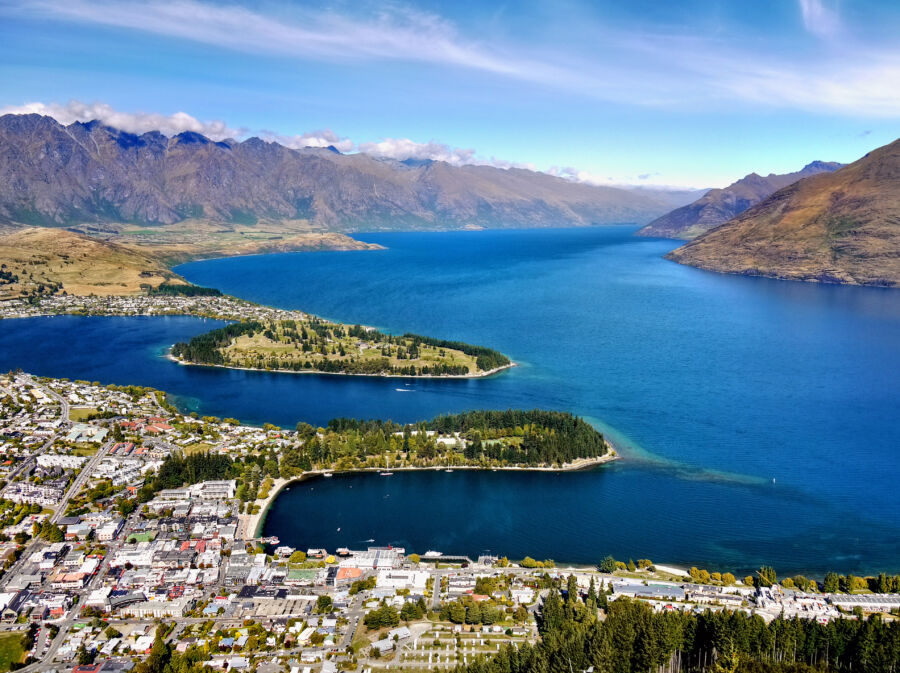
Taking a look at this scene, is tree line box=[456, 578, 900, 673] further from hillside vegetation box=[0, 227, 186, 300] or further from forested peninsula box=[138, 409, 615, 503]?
hillside vegetation box=[0, 227, 186, 300]

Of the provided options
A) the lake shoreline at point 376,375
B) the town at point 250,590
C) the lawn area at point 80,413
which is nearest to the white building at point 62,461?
the town at point 250,590

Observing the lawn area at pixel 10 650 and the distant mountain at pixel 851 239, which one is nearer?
the lawn area at pixel 10 650

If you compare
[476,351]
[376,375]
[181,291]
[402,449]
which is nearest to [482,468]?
[402,449]

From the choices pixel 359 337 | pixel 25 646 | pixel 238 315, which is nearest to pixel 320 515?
pixel 25 646

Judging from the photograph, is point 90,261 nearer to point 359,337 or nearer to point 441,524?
point 359,337

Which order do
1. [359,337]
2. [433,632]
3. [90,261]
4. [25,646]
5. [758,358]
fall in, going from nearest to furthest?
[25,646] < [433,632] < [758,358] < [359,337] < [90,261]

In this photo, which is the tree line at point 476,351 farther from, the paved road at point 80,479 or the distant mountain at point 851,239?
the distant mountain at point 851,239
